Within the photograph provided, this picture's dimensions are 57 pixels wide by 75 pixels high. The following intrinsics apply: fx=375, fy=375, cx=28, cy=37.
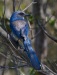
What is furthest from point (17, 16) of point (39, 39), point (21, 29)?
point (39, 39)

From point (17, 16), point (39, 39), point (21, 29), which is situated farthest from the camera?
point (39, 39)

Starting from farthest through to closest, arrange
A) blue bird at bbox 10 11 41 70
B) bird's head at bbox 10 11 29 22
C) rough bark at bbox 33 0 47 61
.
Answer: rough bark at bbox 33 0 47 61 → bird's head at bbox 10 11 29 22 → blue bird at bbox 10 11 41 70

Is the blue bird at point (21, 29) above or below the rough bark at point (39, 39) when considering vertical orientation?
above

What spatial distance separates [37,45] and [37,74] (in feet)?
6.65

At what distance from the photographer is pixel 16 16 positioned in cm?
537

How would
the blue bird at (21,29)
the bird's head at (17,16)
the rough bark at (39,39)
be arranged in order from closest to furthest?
the blue bird at (21,29), the bird's head at (17,16), the rough bark at (39,39)

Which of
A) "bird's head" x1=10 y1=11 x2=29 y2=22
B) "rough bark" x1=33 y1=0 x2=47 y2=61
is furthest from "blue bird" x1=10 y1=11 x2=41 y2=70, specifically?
"rough bark" x1=33 y1=0 x2=47 y2=61

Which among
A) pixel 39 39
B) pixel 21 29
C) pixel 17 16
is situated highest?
pixel 17 16

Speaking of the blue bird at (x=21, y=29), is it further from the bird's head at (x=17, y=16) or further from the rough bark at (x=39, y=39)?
the rough bark at (x=39, y=39)

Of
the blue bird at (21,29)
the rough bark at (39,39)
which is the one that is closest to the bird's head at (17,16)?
the blue bird at (21,29)

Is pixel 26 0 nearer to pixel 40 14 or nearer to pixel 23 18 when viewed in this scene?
pixel 40 14

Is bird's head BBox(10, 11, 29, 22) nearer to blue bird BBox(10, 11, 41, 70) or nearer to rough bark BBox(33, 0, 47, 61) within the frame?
blue bird BBox(10, 11, 41, 70)

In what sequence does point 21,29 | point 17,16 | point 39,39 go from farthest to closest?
point 39,39 < point 17,16 < point 21,29

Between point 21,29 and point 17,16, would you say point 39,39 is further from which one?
point 21,29
